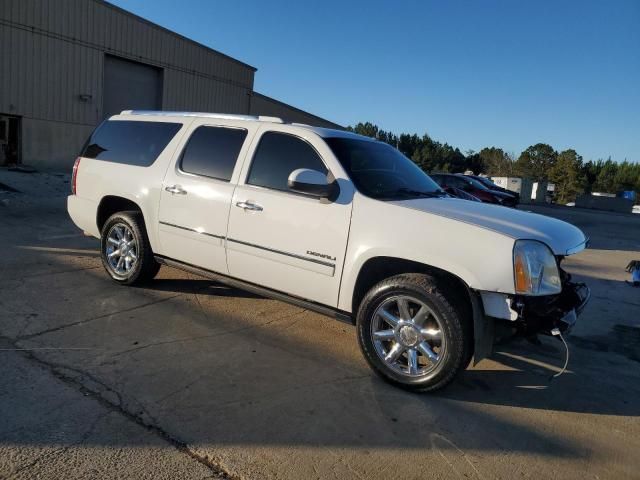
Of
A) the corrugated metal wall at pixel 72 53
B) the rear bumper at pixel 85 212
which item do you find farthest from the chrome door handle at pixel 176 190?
the corrugated metal wall at pixel 72 53

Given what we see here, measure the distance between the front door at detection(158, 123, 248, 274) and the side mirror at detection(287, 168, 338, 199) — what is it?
2.93 ft

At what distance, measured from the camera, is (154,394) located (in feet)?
10.3

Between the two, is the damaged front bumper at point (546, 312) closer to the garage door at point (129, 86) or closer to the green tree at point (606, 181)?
the garage door at point (129, 86)

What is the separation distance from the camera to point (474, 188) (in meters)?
21.0

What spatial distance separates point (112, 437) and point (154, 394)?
50 cm

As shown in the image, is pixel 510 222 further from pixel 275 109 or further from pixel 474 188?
pixel 275 109

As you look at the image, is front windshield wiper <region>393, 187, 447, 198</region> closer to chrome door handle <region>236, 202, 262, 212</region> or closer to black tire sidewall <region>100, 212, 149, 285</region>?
chrome door handle <region>236, 202, 262, 212</region>

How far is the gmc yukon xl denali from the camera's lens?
3.27 m

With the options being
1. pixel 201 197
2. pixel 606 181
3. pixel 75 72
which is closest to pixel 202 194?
pixel 201 197

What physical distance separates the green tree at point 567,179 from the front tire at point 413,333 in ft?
275

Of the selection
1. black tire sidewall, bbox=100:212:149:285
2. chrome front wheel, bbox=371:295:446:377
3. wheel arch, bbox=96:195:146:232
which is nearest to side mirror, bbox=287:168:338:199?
chrome front wheel, bbox=371:295:446:377

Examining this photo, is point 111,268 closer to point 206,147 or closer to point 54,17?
point 206,147

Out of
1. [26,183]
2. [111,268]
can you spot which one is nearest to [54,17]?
[26,183]

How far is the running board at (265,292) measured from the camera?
12.7 ft
